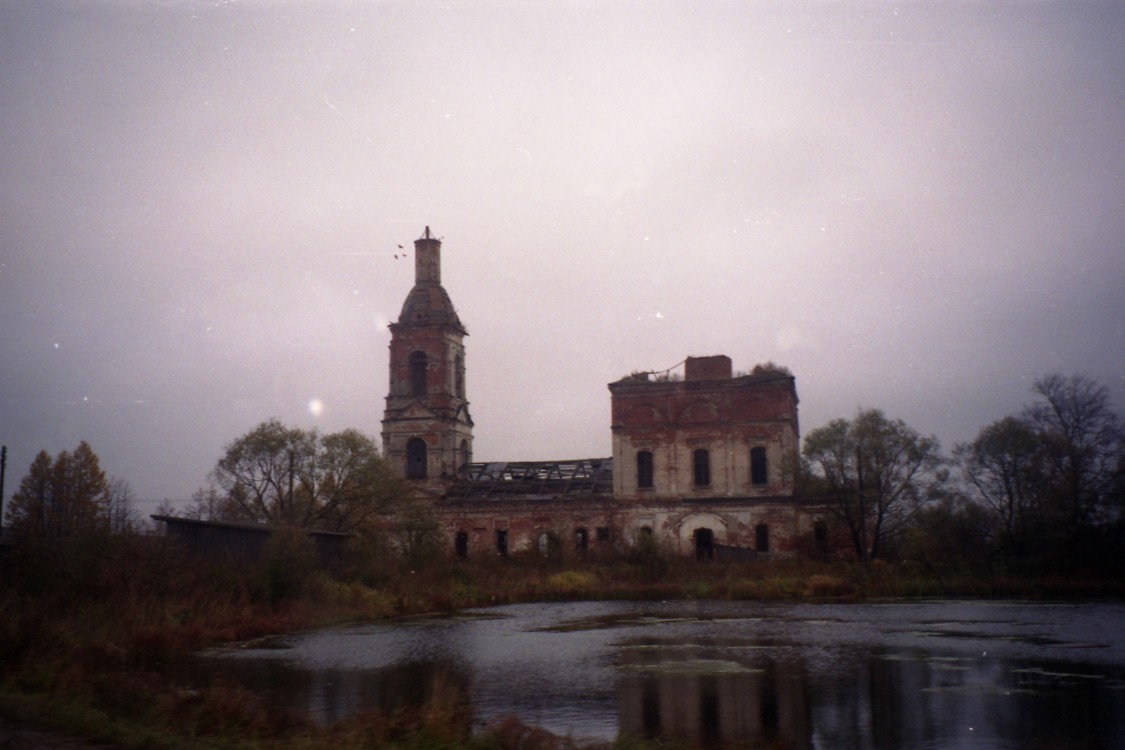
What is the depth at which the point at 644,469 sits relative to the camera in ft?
167

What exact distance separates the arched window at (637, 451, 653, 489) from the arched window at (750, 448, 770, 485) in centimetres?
533

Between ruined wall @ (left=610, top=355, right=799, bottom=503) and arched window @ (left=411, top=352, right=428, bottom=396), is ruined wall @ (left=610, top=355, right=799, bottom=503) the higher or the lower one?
the lower one

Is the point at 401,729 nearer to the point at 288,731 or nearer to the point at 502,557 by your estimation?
the point at 288,731

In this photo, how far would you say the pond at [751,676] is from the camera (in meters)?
10.1

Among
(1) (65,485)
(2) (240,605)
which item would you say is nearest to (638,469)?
(1) (65,485)

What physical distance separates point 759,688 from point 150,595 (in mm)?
12588

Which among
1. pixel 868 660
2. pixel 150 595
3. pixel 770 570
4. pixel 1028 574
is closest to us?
pixel 868 660

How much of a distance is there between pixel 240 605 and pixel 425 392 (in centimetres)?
3168

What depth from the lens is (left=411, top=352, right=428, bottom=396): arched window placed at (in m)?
53.9

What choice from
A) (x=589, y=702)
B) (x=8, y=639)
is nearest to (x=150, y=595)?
(x=8, y=639)

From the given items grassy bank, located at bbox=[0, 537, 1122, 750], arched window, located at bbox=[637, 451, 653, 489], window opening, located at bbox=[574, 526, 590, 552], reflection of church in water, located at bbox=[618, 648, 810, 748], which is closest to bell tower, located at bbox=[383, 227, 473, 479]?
window opening, located at bbox=[574, 526, 590, 552]

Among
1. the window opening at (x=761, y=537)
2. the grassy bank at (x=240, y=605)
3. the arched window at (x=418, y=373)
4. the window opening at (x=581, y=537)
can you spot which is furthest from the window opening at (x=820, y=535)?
the arched window at (x=418, y=373)

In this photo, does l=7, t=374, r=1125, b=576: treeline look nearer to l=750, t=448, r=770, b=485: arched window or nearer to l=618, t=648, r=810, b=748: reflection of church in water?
l=750, t=448, r=770, b=485: arched window

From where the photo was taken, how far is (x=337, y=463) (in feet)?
143
